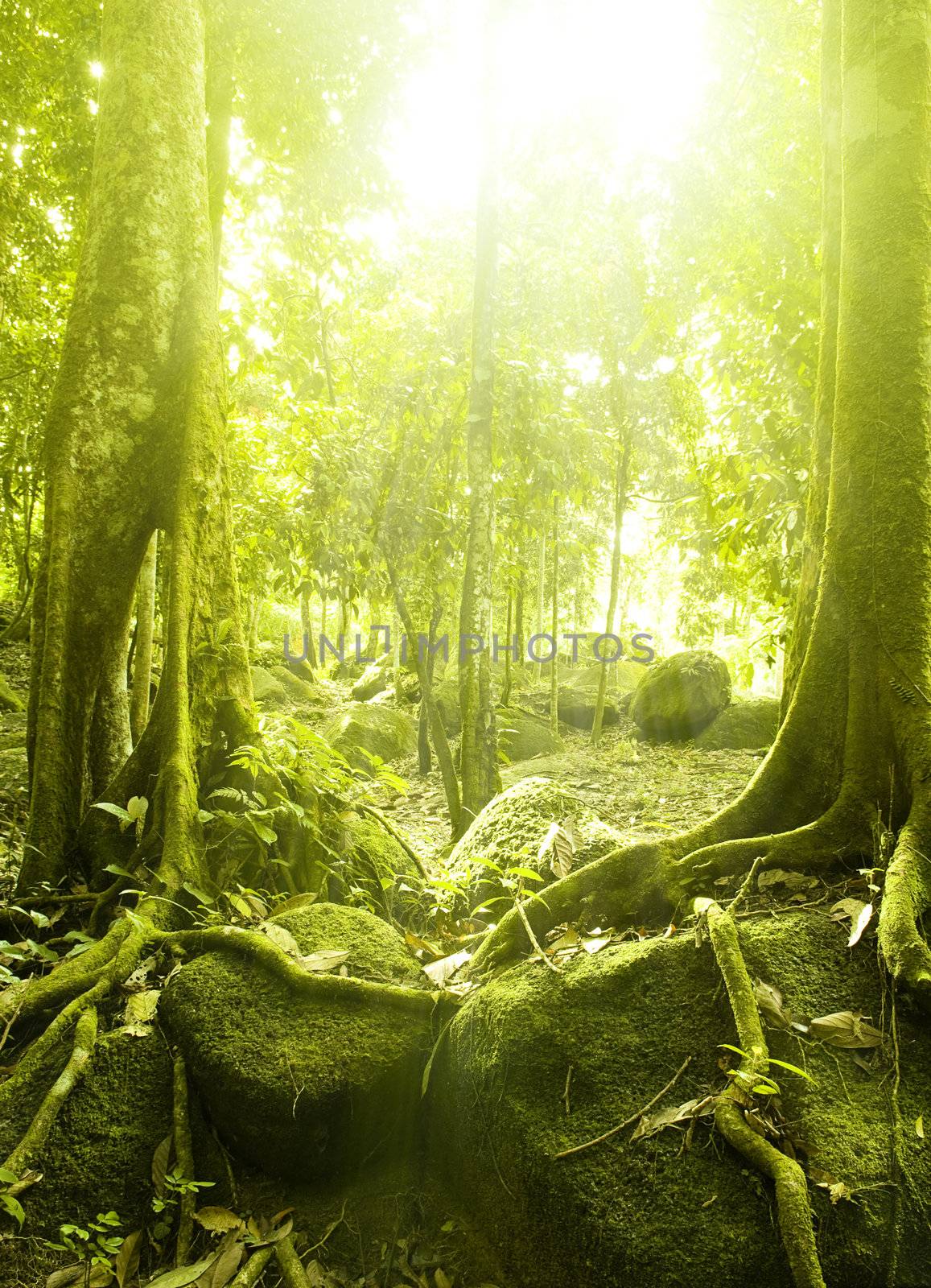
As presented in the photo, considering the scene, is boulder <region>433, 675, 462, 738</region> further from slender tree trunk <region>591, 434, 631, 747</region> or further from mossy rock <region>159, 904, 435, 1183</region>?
mossy rock <region>159, 904, 435, 1183</region>

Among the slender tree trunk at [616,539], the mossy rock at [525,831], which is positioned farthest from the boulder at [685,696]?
the mossy rock at [525,831]

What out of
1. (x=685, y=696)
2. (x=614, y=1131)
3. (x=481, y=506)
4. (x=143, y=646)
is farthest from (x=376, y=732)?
(x=614, y=1131)

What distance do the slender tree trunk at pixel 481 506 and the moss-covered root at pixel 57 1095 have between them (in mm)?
4229

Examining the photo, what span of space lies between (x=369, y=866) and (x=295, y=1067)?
182 cm

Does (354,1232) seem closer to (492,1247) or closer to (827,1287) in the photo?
(492,1247)

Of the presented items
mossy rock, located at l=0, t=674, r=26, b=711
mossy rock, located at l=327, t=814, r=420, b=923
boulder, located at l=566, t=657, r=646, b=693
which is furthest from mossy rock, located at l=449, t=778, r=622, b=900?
boulder, located at l=566, t=657, r=646, b=693

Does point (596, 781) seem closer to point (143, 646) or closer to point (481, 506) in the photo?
point (481, 506)

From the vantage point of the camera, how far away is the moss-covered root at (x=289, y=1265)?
1864 mm

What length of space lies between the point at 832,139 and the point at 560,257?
7.02 metres

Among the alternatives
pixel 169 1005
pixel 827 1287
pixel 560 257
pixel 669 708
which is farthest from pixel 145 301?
pixel 669 708

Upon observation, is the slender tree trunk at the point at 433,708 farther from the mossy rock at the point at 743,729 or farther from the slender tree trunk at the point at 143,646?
the mossy rock at the point at 743,729

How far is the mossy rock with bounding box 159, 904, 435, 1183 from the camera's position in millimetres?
2119

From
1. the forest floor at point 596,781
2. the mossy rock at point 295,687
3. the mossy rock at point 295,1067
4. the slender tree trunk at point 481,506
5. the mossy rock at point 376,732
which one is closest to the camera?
the mossy rock at point 295,1067

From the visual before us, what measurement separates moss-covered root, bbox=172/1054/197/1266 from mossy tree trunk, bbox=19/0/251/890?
1.31m
